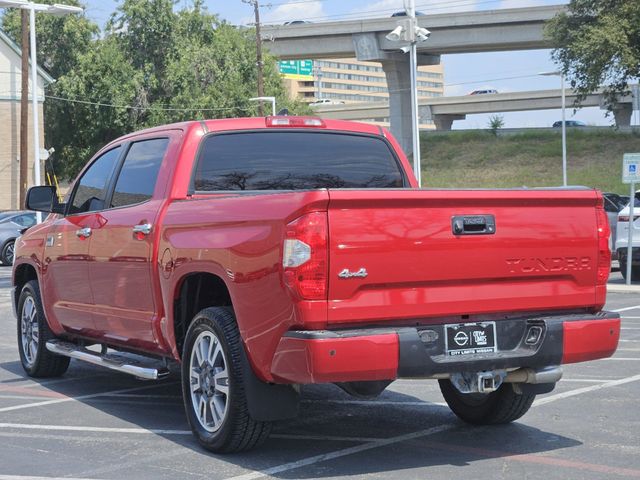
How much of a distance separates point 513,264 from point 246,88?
188 feet

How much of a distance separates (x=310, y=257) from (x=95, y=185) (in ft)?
11.6

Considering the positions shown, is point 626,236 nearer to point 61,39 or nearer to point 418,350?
point 418,350

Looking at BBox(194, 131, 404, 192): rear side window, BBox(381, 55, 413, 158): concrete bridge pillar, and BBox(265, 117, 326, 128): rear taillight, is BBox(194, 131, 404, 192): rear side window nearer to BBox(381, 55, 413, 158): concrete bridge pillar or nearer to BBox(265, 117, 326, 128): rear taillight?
BBox(265, 117, 326, 128): rear taillight

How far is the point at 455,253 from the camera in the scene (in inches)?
235

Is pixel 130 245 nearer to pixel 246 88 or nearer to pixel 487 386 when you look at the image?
pixel 487 386

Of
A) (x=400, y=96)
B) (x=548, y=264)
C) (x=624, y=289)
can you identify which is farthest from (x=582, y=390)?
(x=400, y=96)

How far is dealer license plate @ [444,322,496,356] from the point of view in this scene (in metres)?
5.96

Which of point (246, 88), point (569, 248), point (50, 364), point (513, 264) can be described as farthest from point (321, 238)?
point (246, 88)

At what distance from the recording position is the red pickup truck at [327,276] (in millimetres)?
5672

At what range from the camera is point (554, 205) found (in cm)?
626

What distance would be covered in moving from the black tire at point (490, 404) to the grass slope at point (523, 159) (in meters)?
51.9

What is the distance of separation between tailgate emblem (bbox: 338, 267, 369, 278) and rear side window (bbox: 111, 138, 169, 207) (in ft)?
7.47

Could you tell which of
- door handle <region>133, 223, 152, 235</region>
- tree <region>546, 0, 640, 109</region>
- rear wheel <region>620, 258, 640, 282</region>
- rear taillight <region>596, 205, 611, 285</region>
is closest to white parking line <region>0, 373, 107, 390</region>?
door handle <region>133, 223, 152, 235</region>

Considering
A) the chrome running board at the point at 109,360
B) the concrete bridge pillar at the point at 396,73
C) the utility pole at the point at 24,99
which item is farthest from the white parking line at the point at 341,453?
the concrete bridge pillar at the point at 396,73
